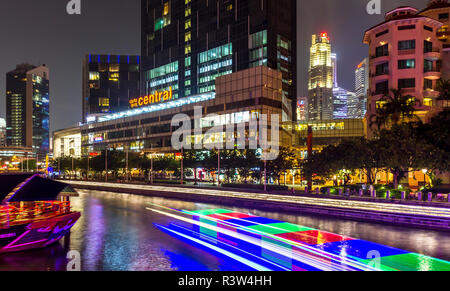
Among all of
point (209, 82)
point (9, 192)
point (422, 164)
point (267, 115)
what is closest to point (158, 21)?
point (209, 82)

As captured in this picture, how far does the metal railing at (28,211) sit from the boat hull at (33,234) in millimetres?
293

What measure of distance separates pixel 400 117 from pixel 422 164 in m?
24.9

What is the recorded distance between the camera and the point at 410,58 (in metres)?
64.7

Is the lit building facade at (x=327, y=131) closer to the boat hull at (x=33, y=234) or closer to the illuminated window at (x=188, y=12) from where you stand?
the illuminated window at (x=188, y=12)

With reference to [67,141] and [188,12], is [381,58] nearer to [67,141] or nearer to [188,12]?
[188,12]

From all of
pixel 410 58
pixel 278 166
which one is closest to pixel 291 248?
pixel 278 166

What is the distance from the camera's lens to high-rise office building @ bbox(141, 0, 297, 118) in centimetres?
12519

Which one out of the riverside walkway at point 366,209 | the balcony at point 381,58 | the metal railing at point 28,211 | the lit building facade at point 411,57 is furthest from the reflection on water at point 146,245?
the balcony at point 381,58

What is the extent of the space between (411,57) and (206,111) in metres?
50.7

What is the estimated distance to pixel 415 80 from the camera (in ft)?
211

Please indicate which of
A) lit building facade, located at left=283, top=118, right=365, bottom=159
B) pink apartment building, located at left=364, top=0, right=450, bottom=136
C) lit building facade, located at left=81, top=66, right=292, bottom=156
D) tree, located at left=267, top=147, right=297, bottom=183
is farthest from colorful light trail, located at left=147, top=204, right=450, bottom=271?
lit building facade, located at left=283, top=118, right=365, bottom=159

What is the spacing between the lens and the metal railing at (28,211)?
15333 millimetres

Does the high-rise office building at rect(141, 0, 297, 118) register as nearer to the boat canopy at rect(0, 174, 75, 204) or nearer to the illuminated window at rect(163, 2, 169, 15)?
the illuminated window at rect(163, 2, 169, 15)
